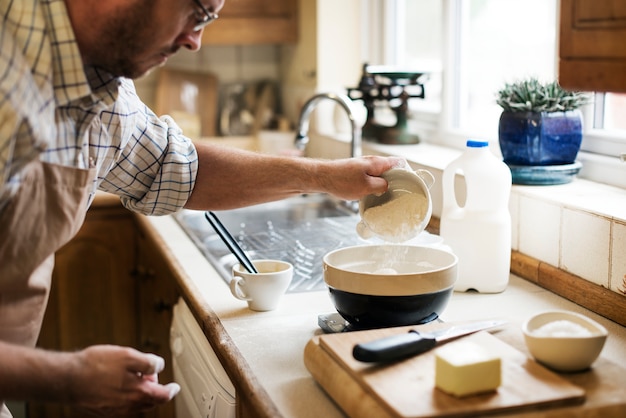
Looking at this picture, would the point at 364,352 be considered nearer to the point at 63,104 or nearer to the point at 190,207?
the point at 63,104

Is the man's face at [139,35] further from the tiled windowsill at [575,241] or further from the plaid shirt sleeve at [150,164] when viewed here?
the tiled windowsill at [575,241]

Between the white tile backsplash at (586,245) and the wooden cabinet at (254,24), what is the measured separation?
1909 mm

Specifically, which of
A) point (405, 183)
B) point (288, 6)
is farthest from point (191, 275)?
point (288, 6)

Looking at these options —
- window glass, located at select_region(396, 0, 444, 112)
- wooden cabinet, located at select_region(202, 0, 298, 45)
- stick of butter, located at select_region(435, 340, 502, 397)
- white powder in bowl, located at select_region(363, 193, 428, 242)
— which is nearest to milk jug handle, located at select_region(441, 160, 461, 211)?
white powder in bowl, located at select_region(363, 193, 428, 242)

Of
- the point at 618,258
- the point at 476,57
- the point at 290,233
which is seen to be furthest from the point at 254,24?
the point at 618,258

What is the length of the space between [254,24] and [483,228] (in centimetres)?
188

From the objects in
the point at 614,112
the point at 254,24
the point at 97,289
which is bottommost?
the point at 97,289

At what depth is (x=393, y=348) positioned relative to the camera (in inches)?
45.6

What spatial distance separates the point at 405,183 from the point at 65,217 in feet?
1.94

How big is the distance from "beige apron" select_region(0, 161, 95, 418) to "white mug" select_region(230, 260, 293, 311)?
374 mm

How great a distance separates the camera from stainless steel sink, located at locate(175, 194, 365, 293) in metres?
1.93

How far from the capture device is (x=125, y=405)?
3.66 feet

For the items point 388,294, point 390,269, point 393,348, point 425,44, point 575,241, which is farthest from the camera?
point 425,44

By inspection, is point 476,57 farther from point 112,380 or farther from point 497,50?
point 112,380
